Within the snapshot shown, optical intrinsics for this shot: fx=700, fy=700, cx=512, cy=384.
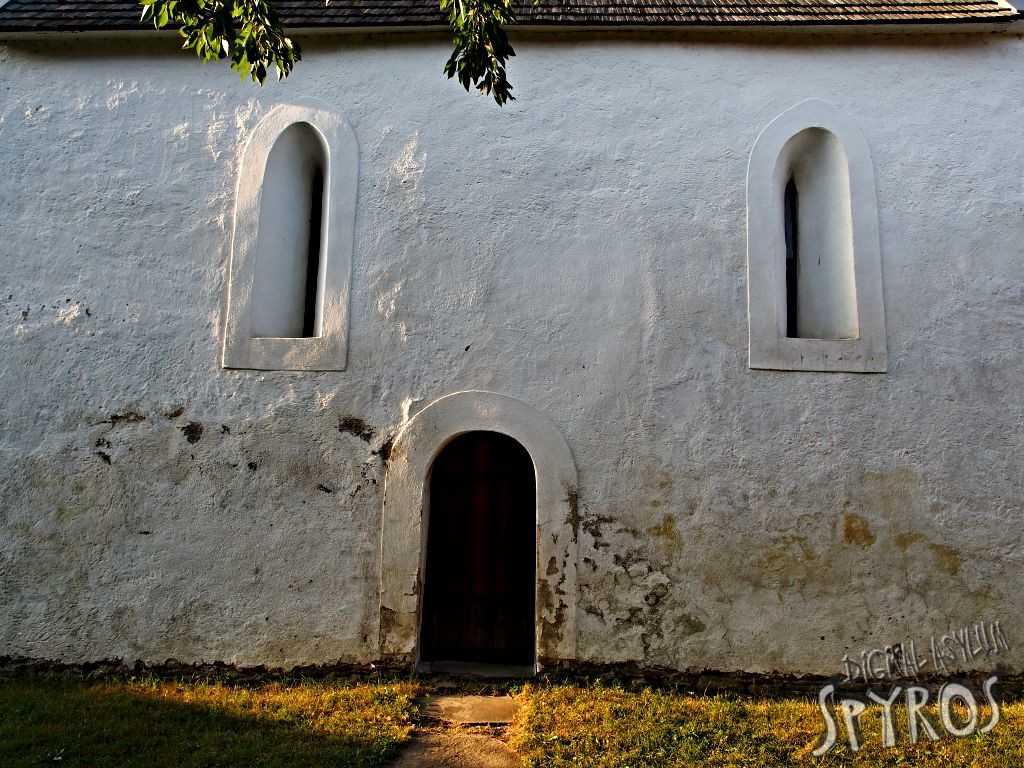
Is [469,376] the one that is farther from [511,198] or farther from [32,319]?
[32,319]

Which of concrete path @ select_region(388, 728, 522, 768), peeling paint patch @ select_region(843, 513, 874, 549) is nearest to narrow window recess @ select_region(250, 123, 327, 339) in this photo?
concrete path @ select_region(388, 728, 522, 768)

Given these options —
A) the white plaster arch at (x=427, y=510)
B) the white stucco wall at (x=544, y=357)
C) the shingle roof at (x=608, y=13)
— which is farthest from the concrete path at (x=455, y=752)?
the shingle roof at (x=608, y=13)

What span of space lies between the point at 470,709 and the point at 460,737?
43cm

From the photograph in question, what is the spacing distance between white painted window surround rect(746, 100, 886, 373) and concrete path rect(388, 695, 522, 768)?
3125mm

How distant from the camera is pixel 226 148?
586 centimetres

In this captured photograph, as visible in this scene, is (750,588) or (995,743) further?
(750,588)

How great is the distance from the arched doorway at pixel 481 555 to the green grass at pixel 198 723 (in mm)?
824

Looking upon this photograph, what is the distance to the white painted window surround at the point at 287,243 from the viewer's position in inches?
216

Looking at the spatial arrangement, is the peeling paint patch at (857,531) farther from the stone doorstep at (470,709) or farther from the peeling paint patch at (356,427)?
the peeling paint patch at (356,427)

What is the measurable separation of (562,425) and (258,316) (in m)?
2.59

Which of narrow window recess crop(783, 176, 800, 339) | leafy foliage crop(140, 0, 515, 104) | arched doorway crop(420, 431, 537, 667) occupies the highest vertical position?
leafy foliage crop(140, 0, 515, 104)

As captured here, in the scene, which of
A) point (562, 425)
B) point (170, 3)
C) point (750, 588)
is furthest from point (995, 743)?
point (170, 3)

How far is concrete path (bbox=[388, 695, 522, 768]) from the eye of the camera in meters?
3.98

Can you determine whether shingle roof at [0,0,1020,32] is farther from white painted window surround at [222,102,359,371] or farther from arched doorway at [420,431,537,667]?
arched doorway at [420,431,537,667]
